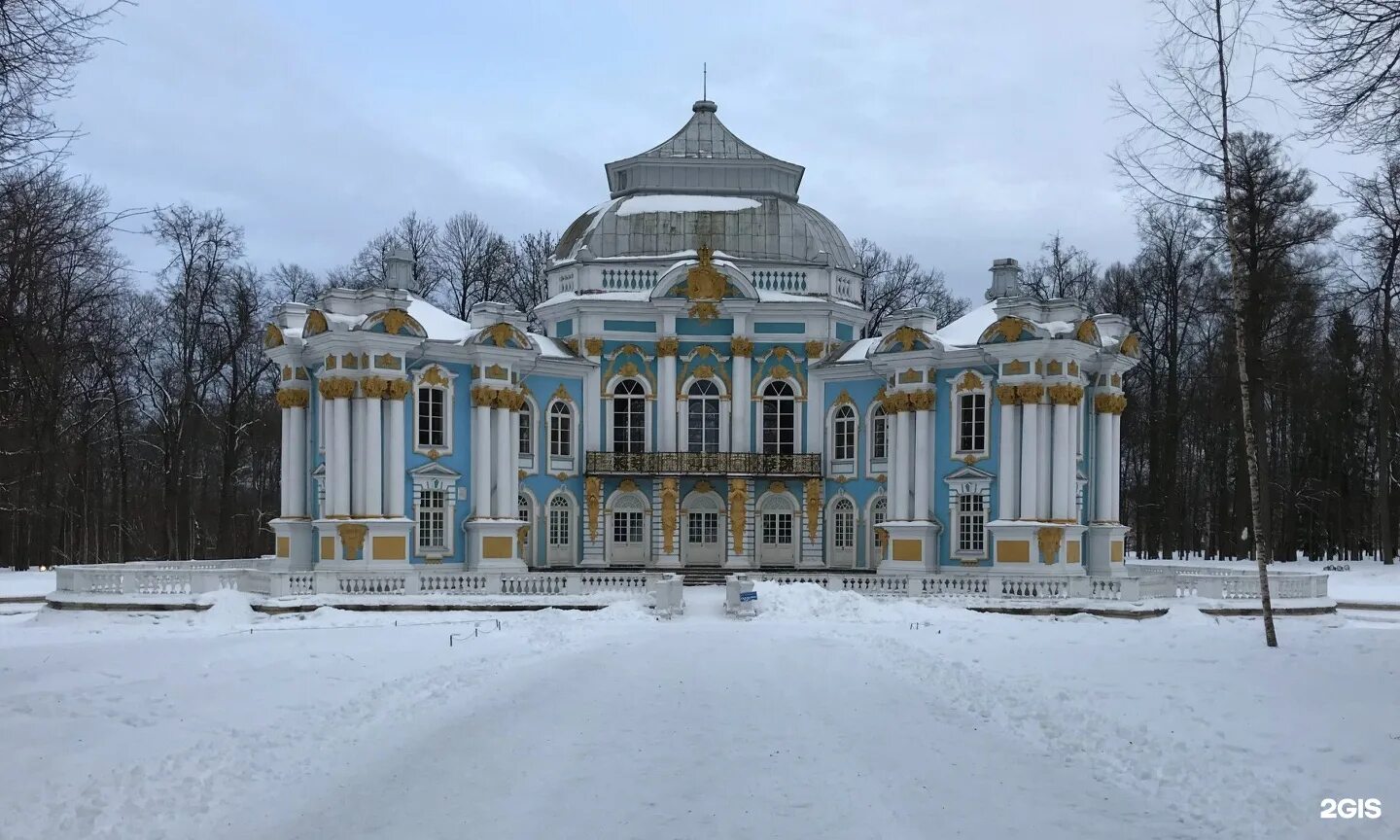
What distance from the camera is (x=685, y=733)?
36.5ft

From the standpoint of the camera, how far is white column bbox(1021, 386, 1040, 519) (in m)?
27.7

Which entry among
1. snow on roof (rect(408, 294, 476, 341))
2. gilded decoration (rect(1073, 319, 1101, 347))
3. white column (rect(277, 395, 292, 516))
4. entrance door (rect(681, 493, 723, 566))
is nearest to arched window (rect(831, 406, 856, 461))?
entrance door (rect(681, 493, 723, 566))

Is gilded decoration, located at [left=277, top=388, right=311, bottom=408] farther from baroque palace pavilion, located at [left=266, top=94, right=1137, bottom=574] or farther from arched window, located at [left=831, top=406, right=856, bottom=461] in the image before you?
arched window, located at [left=831, top=406, right=856, bottom=461]

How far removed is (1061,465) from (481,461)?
532 inches

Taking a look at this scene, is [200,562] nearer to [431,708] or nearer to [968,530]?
[968,530]

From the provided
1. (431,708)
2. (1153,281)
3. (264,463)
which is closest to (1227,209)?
(431,708)

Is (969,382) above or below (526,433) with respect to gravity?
above

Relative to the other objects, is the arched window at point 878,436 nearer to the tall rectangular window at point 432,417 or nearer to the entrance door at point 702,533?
the entrance door at point 702,533

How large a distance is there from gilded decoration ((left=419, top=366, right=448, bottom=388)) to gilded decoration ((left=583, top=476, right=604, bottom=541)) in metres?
4.94

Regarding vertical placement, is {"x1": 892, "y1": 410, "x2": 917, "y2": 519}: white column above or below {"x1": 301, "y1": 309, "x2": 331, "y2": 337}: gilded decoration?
below

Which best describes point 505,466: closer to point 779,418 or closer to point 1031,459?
point 779,418

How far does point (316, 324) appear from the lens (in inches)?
1115

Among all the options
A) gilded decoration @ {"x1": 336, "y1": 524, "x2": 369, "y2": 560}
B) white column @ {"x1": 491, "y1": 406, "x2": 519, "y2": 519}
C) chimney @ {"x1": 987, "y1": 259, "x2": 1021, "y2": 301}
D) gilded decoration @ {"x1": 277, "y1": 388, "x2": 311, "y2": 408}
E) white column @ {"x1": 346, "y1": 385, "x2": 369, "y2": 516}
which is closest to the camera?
gilded decoration @ {"x1": 336, "y1": 524, "x2": 369, "y2": 560}

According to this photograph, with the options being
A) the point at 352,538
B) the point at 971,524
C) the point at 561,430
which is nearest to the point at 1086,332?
the point at 971,524
